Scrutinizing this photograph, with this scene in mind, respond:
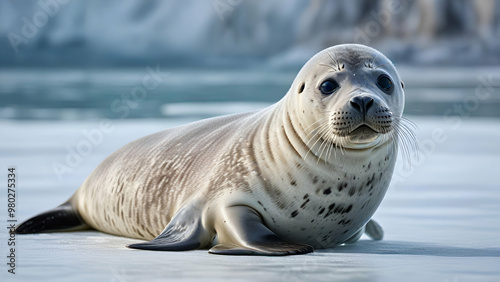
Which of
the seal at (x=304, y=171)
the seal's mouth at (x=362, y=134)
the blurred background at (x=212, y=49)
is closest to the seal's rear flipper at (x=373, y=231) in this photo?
the seal at (x=304, y=171)

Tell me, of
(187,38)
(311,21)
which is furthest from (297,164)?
(187,38)

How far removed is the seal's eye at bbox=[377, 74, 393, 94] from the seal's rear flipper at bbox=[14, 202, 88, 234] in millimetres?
2147

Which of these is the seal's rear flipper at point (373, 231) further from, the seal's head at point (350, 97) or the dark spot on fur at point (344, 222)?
the seal's head at point (350, 97)

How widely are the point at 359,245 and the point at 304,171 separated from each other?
59 centimetres

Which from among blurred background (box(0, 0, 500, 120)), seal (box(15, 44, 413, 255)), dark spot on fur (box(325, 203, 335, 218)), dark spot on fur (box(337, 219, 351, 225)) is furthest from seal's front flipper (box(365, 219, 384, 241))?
blurred background (box(0, 0, 500, 120))

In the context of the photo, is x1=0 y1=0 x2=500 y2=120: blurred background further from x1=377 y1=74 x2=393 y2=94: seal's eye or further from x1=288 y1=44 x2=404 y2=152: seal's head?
x1=377 y1=74 x2=393 y2=94: seal's eye

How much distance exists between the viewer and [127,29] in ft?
170

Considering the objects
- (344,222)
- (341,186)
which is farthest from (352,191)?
(344,222)

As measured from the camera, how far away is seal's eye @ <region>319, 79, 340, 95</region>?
13.0 feet

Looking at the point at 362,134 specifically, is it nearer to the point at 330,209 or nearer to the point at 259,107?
the point at 330,209

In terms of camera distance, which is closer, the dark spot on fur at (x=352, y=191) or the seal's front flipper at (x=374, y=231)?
the dark spot on fur at (x=352, y=191)

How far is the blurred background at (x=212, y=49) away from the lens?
19.5 meters

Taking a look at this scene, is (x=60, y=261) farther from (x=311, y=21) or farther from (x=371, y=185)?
(x=311, y=21)

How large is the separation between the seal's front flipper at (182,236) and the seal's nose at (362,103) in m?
0.90
